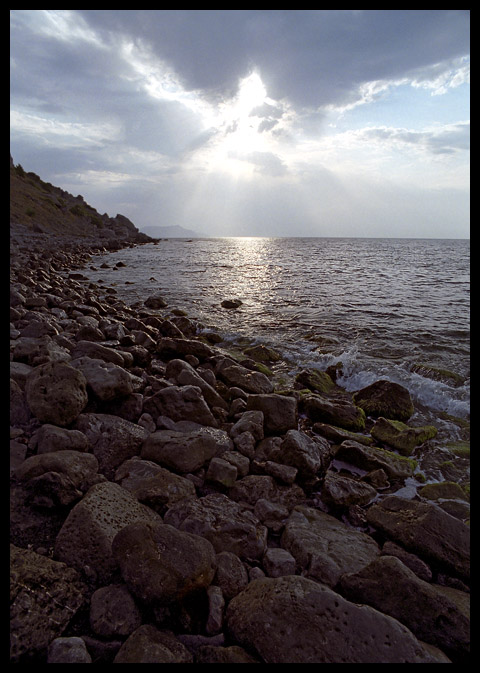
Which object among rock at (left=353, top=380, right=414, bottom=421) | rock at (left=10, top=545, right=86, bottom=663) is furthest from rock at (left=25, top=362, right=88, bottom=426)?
rock at (left=353, top=380, right=414, bottom=421)

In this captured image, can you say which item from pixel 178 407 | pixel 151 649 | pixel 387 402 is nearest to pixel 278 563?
pixel 151 649

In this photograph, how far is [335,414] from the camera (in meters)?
6.34

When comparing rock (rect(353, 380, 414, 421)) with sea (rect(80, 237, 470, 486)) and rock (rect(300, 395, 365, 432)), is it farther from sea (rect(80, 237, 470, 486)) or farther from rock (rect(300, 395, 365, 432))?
rock (rect(300, 395, 365, 432))

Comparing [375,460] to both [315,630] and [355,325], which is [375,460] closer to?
→ [315,630]

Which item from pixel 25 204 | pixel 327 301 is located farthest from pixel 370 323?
pixel 25 204

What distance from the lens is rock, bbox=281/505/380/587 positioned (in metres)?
2.95

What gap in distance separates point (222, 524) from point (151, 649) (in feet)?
4.24

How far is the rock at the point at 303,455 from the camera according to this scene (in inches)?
174

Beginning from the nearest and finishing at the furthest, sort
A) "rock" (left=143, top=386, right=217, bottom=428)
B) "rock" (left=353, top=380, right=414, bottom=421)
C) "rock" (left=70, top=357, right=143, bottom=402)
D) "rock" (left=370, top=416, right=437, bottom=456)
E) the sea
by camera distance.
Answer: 1. "rock" (left=70, top=357, right=143, bottom=402)
2. "rock" (left=143, top=386, right=217, bottom=428)
3. "rock" (left=370, top=416, right=437, bottom=456)
4. "rock" (left=353, top=380, right=414, bottom=421)
5. the sea

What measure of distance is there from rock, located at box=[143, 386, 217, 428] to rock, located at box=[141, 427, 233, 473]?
0.60m

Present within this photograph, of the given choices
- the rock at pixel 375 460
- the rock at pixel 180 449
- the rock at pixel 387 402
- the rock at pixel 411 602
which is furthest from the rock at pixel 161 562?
the rock at pixel 387 402

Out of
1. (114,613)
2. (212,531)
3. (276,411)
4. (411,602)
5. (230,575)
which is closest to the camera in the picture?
(114,613)

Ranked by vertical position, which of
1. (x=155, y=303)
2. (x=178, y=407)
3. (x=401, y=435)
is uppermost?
(x=155, y=303)

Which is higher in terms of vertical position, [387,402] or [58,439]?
[58,439]
